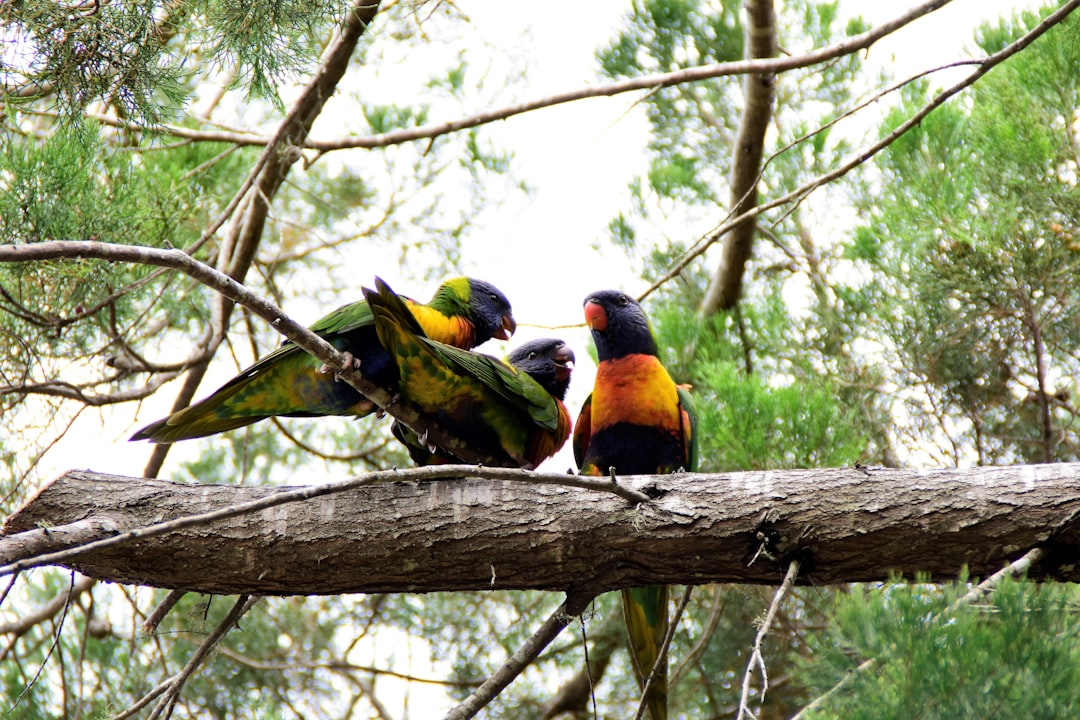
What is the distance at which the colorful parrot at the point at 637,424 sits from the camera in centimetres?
296

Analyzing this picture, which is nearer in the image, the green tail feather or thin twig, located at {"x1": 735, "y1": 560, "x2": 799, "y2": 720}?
thin twig, located at {"x1": 735, "y1": 560, "x2": 799, "y2": 720}

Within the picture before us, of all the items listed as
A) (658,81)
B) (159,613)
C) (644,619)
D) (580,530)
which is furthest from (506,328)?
(159,613)

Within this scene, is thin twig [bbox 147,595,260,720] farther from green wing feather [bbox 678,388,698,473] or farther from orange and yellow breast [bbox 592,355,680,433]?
green wing feather [bbox 678,388,698,473]

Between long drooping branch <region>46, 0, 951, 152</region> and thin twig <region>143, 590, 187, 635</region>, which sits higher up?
long drooping branch <region>46, 0, 951, 152</region>

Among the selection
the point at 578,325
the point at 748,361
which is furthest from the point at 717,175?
the point at 578,325

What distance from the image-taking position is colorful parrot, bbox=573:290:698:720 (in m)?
2.96

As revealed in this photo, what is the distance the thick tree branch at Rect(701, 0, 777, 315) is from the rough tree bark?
1.23 meters

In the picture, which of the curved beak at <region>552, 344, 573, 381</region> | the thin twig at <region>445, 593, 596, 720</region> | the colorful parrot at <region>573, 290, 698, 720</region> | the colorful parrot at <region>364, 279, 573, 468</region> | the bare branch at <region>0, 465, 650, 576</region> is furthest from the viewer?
the curved beak at <region>552, 344, 573, 381</region>

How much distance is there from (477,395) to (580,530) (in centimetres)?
74

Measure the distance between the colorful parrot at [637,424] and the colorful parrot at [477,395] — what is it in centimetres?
15

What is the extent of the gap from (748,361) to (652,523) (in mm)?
2404

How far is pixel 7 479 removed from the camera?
3594mm

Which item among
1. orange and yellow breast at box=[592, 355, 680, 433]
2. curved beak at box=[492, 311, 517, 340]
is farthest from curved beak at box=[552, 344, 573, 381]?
curved beak at box=[492, 311, 517, 340]

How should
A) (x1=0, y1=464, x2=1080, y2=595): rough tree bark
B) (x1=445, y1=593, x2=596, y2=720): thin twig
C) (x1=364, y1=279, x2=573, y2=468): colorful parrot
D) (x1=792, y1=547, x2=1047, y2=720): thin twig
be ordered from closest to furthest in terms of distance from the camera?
(x1=792, y1=547, x2=1047, y2=720): thin twig < (x1=0, y1=464, x2=1080, y2=595): rough tree bark < (x1=445, y1=593, x2=596, y2=720): thin twig < (x1=364, y1=279, x2=573, y2=468): colorful parrot
